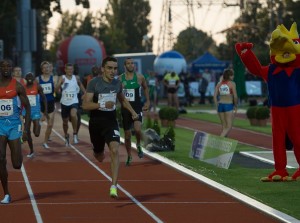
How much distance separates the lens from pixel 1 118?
14703 mm

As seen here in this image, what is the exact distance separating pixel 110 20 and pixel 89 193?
132 meters

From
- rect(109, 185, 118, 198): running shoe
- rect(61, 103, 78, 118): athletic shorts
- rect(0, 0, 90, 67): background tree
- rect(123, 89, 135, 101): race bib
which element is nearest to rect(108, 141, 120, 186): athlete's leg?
rect(109, 185, 118, 198): running shoe

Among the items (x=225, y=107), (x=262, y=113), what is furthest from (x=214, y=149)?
(x=262, y=113)

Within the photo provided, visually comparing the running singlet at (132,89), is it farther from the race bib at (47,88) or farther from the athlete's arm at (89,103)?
the athlete's arm at (89,103)

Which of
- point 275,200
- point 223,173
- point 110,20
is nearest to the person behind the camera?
point 275,200

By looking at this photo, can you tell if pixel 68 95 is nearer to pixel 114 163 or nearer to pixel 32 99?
pixel 32 99

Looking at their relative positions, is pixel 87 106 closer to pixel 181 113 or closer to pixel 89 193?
pixel 89 193

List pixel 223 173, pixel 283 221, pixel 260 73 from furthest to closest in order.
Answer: pixel 223 173 < pixel 260 73 < pixel 283 221

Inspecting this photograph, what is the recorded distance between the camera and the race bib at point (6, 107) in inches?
579

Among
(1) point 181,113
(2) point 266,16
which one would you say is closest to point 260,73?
(1) point 181,113

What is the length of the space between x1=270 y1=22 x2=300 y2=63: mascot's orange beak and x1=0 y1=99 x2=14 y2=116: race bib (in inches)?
A: 167

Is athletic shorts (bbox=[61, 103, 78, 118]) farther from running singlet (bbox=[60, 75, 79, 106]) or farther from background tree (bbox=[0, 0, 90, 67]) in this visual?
background tree (bbox=[0, 0, 90, 67])

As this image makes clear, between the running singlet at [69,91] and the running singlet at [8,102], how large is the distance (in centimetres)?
1072

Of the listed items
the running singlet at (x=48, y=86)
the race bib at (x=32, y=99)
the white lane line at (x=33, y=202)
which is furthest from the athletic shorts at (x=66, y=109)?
the white lane line at (x=33, y=202)
